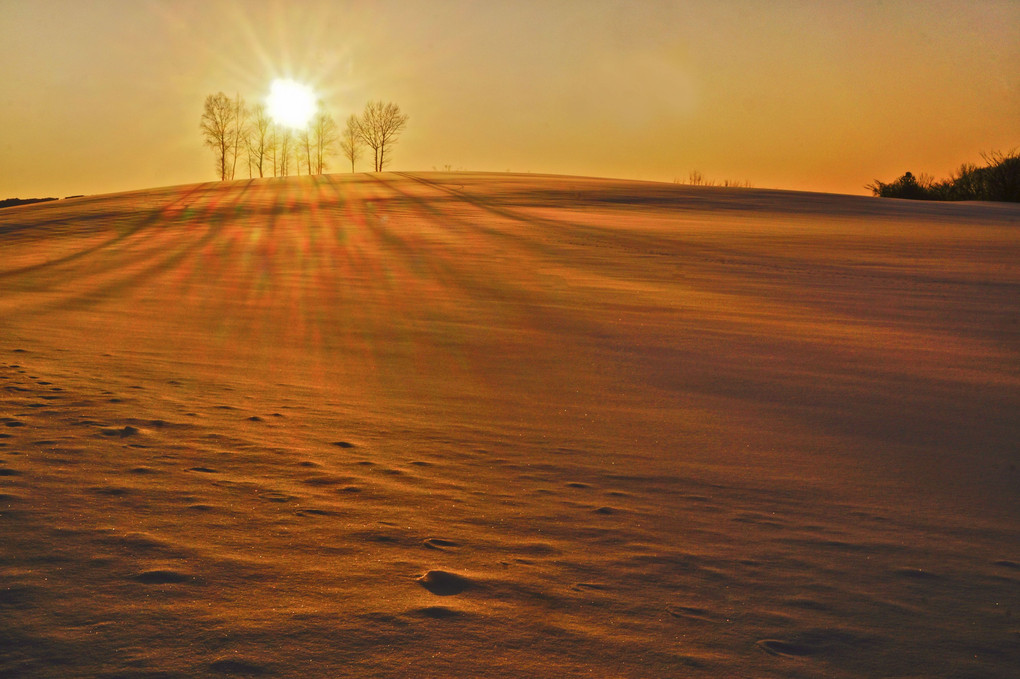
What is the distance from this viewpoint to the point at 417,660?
195 centimetres

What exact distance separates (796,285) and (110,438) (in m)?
8.78

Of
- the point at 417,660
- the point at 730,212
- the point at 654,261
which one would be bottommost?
the point at 417,660

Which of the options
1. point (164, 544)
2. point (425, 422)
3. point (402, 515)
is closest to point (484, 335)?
point (425, 422)

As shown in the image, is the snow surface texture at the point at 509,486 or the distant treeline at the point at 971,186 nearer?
the snow surface texture at the point at 509,486

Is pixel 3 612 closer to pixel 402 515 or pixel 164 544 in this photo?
pixel 164 544

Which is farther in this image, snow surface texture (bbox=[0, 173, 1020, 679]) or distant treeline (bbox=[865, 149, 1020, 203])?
distant treeline (bbox=[865, 149, 1020, 203])

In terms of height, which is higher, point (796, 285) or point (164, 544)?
point (796, 285)

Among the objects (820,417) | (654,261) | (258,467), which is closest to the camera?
(258,467)

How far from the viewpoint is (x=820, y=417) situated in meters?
4.50

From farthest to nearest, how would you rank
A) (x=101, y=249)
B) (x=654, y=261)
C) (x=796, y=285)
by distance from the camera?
1. (x=101, y=249)
2. (x=654, y=261)
3. (x=796, y=285)

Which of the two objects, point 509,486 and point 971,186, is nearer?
point 509,486

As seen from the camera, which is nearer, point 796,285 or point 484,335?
point 484,335

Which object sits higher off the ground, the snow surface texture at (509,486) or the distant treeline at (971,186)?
the distant treeline at (971,186)

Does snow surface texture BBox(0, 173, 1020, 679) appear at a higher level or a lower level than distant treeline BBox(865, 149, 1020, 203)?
lower
